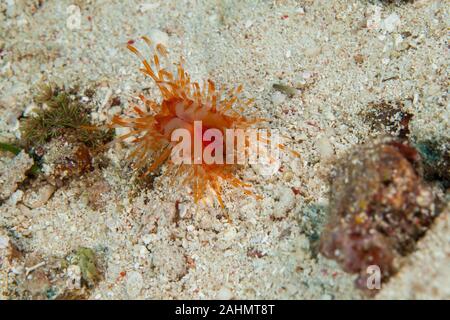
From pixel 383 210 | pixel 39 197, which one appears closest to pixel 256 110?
pixel 383 210

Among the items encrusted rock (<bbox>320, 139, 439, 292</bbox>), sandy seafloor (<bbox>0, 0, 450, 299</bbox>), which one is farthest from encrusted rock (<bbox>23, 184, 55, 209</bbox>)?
encrusted rock (<bbox>320, 139, 439, 292</bbox>)

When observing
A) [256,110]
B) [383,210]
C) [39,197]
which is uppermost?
[256,110]

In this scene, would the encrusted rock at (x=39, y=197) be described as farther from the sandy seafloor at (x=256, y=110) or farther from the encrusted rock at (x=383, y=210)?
the encrusted rock at (x=383, y=210)

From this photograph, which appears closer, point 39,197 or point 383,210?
point 383,210

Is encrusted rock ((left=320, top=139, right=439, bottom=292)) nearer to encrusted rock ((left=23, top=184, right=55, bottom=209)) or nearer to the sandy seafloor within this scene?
the sandy seafloor

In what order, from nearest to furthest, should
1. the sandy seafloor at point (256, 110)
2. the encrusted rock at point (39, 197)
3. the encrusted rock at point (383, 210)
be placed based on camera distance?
the encrusted rock at point (383, 210)
the sandy seafloor at point (256, 110)
the encrusted rock at point (39, 197)

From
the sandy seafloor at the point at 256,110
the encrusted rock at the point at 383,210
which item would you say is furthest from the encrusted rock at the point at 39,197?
the encrusted rock at the point at 383,210

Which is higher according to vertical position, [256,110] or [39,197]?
[256,110]

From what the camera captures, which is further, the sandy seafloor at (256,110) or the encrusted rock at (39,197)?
the encrusted rock at (39,197)

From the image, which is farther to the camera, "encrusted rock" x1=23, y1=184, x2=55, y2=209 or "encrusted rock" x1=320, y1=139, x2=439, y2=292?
"encrusted rock" x1=23, y1=184, x2=55, y2=209

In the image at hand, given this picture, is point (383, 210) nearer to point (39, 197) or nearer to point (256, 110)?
point (256, 110)
